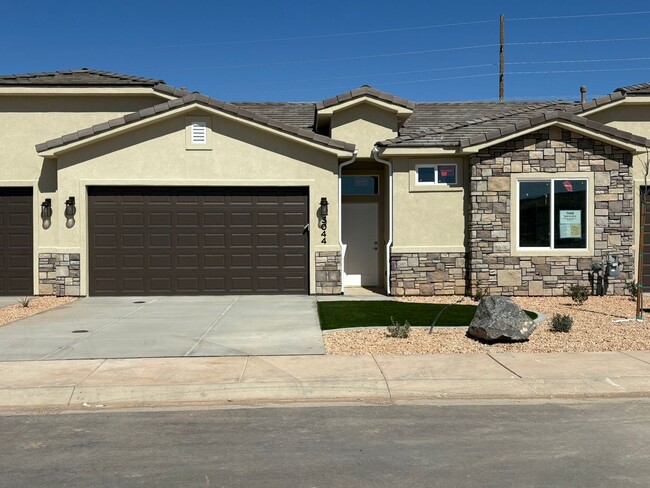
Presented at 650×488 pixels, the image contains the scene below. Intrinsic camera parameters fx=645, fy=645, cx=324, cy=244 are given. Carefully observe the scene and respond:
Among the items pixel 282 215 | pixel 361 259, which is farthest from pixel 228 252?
pixel 361 259

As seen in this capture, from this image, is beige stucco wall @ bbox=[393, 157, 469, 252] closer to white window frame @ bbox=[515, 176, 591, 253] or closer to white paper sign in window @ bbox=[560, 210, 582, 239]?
white window frame @ bbox=[515, 176, 591, 253]

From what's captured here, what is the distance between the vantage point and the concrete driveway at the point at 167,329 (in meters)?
9.48

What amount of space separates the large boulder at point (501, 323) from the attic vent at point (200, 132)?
333 inches

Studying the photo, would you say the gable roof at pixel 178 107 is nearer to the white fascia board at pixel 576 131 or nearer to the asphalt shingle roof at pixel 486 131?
the asphalt shingle roof at pixel 486 131

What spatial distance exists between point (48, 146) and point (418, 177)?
8.87 m

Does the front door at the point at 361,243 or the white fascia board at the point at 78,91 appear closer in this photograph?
the white fascia board at the point at 78,91

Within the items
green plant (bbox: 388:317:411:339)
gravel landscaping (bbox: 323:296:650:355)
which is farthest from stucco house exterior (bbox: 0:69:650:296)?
green plant (bbox: 388:317:411:339)

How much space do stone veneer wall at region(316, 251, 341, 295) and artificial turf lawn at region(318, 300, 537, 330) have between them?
1.36 metres

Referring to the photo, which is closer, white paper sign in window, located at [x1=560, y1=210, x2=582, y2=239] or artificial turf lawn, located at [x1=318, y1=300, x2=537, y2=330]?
artificial turf lawn, located at [x1=318, y1=300, x2=537, y2=330]

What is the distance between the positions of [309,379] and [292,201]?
8542mm

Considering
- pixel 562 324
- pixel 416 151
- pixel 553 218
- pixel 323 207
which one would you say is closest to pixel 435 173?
pixel 416 151

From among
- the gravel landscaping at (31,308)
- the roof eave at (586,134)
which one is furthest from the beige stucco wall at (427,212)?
the gravel landscaping at (31,308)

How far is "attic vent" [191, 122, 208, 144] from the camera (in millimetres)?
15586

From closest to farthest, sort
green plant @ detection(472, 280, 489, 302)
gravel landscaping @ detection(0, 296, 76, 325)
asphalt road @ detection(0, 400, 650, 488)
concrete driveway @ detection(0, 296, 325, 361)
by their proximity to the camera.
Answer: asphalt road @ detection(0, 400, 650, 488) → concrete driveway @ detection(0, 296, 325, 361) → gravel landscaping @ detection(0, 296, 76, 325) → green plant @ detection(472, 280, 489, 302)
